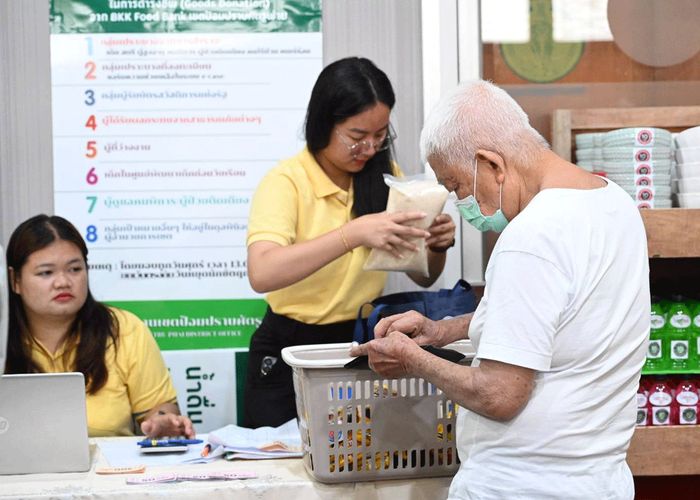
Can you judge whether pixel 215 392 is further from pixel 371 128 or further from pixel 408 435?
pixel 408 435

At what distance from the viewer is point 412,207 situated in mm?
2523

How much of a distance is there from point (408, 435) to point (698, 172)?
52.0 inches

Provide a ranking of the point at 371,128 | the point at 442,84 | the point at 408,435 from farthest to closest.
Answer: the point at 442,84 → the point at 371,128 → the point at 408,435

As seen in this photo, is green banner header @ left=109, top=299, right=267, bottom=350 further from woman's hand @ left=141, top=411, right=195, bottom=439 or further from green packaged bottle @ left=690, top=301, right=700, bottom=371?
green packaged bottle @ left=690, top=301, right=700, bottom=371

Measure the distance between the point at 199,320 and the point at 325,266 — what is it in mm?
832

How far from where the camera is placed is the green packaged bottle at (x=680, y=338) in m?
2.64

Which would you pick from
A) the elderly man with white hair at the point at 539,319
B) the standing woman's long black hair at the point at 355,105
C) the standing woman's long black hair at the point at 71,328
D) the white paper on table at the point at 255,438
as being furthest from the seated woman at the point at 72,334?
the elderly man with white hair at the point at 539,319

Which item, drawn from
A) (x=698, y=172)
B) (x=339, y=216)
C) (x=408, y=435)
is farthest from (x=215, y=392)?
(x=698, y=172)

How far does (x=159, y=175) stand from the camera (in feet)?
10.8

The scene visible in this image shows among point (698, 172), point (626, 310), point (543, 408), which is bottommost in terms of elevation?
point (543, 408)

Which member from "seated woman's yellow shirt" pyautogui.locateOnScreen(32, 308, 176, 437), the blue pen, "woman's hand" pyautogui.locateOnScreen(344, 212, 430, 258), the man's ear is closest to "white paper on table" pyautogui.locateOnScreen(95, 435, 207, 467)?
the blue pen

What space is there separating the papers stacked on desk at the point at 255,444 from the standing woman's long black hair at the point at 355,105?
740 millimetres

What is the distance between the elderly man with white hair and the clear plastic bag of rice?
807mm

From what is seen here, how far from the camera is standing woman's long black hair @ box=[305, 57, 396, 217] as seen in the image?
8.41 ft
